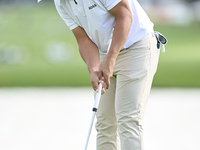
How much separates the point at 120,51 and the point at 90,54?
19cm

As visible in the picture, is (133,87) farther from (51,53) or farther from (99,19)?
(51,53)

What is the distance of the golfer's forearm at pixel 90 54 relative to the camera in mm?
2951

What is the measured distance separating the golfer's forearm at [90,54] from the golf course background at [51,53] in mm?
6217

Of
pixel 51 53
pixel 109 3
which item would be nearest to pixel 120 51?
pixel 109 3

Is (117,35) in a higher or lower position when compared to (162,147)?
higher

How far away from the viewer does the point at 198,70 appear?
1015 centimetres

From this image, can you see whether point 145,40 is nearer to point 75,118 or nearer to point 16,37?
point 75,118

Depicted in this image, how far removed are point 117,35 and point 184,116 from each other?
3.18 metres

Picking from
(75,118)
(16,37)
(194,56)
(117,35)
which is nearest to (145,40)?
(117,35)

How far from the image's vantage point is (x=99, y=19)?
285 cm

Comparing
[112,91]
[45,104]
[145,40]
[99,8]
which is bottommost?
[45,104]

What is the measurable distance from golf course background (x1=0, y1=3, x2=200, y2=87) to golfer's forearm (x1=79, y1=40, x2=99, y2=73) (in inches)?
245

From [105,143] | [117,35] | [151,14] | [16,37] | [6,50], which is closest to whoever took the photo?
[117,35]

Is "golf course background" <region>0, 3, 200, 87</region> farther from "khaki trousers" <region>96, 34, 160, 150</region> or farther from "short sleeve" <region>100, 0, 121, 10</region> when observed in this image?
"short sleeve" <region>100, 0, 121, 10</region>
